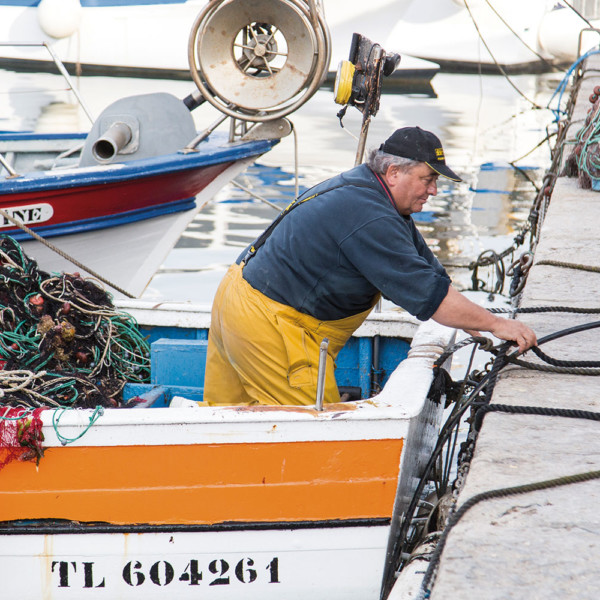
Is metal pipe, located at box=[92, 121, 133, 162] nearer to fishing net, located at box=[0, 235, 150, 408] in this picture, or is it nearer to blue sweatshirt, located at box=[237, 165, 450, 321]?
fishing net, located at box=[0, 235, 150, 408]

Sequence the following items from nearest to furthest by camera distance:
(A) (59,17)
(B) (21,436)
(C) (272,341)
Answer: (B) (21,436) → (C) (272,341) → (A) (59,17)

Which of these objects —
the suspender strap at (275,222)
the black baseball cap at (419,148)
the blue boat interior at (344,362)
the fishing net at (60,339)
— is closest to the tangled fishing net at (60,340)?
the fishing net at (60,339)

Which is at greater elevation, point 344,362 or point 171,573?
point 344,362

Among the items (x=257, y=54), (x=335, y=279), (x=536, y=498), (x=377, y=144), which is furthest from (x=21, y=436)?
(x=377, y=144)

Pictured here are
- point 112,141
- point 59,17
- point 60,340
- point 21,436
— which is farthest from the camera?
point 59,17

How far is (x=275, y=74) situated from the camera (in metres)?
6.61

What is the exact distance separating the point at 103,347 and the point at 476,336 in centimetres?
186

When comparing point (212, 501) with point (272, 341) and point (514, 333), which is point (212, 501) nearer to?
point (272, 341)

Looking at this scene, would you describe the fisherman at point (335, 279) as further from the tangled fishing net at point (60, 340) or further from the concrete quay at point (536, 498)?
the tangled fishing net at point (60, 340)

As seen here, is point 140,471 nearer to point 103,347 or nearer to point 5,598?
point 5,598

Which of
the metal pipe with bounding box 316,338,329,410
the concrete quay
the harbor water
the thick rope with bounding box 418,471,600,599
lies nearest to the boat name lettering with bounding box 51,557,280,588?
the metal pipe with bounding box 316,338,329,410

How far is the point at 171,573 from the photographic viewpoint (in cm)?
355

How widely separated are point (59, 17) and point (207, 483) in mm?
25762

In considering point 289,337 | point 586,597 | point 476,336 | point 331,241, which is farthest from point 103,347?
point 586,597
